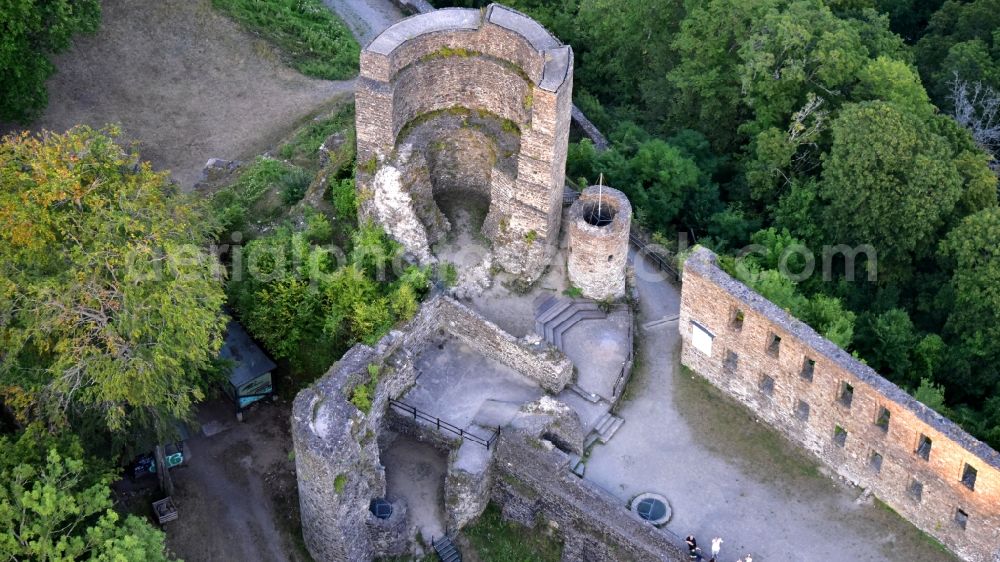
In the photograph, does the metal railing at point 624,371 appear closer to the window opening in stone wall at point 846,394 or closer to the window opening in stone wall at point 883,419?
the window opening in stone wall at point 846,394

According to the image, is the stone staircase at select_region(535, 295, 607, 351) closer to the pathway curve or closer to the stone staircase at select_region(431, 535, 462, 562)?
the pathway curve

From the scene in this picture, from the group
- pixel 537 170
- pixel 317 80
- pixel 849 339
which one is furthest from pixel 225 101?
pixel 849 339

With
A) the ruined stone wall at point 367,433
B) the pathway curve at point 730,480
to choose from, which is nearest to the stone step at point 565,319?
the ruined stone wall at point 367,433

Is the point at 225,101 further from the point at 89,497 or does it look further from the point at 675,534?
the point at 675,534

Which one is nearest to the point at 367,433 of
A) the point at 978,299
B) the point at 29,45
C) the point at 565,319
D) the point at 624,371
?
the point at 565,319

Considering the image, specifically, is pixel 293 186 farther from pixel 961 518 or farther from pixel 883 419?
pixel 961 518

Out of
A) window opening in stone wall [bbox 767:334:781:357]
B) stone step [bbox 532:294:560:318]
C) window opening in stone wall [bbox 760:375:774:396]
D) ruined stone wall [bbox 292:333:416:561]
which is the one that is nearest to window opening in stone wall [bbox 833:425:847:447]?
window opening in stone wall [bbox 760:375:774:396]
